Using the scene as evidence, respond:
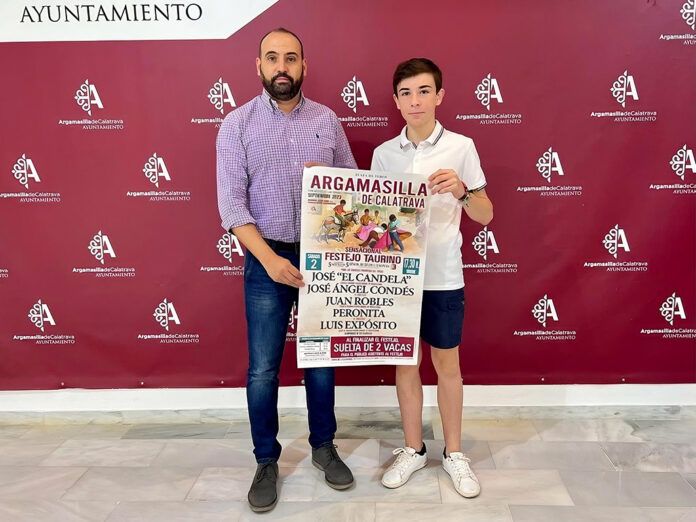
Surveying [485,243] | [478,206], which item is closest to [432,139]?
[478,206]

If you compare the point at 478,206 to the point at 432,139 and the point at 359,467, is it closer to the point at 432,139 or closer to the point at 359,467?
the point at 432,139

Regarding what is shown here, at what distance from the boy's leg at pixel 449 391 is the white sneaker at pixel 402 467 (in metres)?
0.13

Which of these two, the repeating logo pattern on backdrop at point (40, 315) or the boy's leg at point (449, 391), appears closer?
the boy's leg at point (449, 391)

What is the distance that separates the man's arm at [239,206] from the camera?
214 cm

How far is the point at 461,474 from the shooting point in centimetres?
233

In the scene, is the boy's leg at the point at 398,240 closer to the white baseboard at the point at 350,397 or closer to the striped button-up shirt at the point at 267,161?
the striped button-up shirt at the point at 267,161

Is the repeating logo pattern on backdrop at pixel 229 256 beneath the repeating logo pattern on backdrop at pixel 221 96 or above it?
beneath

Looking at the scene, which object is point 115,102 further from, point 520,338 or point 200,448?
point 520,338

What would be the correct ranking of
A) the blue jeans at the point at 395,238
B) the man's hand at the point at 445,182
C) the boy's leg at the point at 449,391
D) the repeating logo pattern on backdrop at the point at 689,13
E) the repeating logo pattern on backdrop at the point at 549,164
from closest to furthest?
the man's hand at the point at 445,182 < the blue jeans at the point at 395,238 < the boy's leg at the point at 449,391 < the repeating logo pattern on backdrop at the point at 689,13 < the repeating logo pattern on backdrop at the point at 549,164

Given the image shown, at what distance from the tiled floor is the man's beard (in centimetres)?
154

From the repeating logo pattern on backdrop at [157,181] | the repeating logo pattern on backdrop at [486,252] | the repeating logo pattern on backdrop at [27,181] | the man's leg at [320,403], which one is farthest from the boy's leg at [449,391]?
the repeating logo pattern on backdrop at [27,181]

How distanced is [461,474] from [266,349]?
0.92m

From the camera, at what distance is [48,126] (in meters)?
2.77

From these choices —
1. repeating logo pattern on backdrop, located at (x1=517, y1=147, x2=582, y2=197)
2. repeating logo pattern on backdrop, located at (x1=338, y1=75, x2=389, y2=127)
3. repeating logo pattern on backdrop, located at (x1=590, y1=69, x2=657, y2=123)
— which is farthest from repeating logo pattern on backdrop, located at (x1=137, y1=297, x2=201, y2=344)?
repeating logo pattern on backdrop, located at (x1=590, y1=69, x2=657, y2=123)
